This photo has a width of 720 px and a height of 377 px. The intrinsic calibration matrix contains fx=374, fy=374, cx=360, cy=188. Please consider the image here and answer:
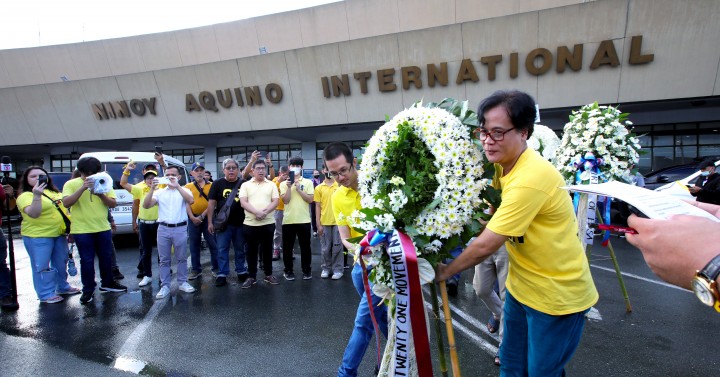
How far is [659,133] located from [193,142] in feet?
76.9

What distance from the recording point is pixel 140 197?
22.3 feet

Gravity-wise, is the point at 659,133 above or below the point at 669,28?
below

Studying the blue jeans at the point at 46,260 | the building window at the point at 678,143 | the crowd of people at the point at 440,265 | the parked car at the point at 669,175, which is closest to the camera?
the crowd of people at the point at 440,265

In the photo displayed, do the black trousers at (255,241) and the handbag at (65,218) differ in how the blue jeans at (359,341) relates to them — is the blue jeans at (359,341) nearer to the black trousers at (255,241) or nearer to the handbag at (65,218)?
the black trousers at (255,241)

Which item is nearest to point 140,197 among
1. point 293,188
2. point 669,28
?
point 293,188

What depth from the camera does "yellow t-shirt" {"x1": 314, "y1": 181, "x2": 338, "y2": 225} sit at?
22.3 feet

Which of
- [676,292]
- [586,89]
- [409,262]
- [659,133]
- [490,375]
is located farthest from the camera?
[659,133]

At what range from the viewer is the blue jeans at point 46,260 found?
17.5 ft

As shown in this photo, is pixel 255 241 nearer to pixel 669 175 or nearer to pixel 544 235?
pixel 544 235

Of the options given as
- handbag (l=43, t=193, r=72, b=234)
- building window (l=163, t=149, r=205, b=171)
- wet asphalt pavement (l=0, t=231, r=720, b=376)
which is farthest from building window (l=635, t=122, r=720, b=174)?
building window (l=163, t=149, r=205, b=171)

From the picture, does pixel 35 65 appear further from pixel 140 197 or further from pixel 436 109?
pixel 436 109

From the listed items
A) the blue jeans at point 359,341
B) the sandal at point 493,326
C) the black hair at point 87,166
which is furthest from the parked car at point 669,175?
the black hair at point 87,166

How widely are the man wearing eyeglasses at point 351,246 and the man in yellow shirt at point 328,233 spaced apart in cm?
332

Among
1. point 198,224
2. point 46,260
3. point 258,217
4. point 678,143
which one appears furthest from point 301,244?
point 678,143
